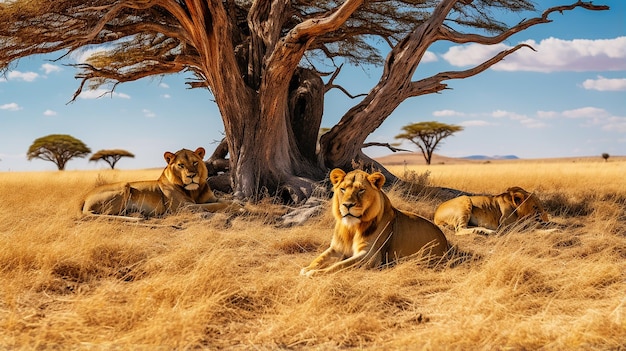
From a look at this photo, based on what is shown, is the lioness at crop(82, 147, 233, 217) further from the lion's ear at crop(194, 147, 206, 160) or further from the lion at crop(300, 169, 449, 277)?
the lion at crop(300, 169, 449, 277)

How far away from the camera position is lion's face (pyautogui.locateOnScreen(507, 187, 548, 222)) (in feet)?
25.3

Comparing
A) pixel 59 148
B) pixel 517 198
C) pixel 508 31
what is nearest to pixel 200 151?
pixel 517 198

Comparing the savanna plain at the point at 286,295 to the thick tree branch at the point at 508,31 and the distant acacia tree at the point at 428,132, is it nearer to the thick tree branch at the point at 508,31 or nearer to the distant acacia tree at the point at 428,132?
the thick tree branch at the point at 508,31

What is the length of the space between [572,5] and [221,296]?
36.0ft

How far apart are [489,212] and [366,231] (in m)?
2.99

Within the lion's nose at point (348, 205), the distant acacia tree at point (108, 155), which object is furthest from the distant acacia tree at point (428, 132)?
the lion's nose at point (348, 205)

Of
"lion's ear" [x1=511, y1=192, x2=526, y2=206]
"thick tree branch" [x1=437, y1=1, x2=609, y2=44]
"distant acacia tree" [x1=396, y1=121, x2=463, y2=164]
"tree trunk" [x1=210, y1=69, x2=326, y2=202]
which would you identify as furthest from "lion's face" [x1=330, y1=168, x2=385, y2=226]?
"distant acacia tree" [x1=396, y1=121, x2=463, y2=164]

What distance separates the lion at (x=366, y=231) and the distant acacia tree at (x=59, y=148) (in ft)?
116

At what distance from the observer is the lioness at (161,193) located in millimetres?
8219

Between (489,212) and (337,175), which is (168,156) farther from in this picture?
(489,212)

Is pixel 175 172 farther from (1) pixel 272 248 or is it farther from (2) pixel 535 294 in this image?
(2) pixel 535 294

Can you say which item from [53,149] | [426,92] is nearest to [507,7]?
[426,92]

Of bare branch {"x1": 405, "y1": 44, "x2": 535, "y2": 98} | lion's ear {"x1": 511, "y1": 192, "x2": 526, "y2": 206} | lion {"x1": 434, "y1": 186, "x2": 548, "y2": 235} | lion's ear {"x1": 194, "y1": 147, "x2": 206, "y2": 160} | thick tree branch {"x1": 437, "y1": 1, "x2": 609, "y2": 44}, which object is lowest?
lion {"x1": 434, "y1": 186, "x2": 548, "y2": 235}

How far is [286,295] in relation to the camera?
14.2 ft
